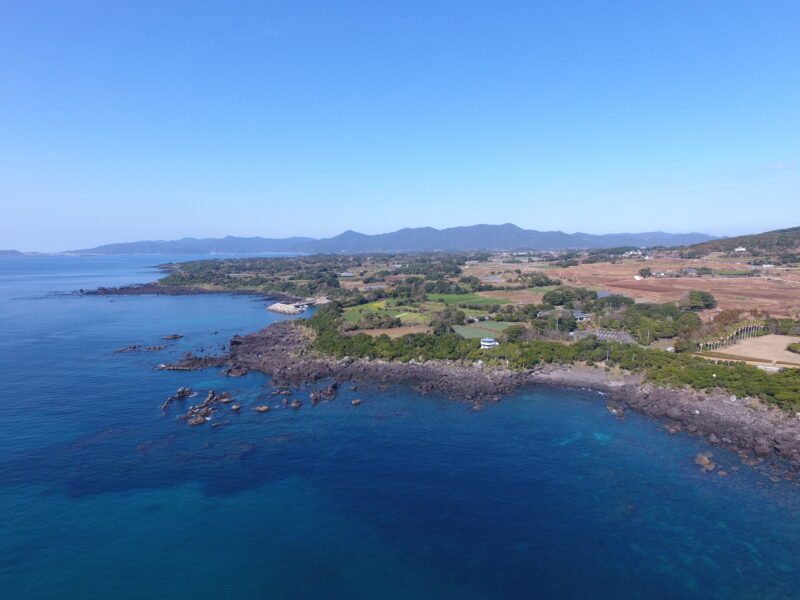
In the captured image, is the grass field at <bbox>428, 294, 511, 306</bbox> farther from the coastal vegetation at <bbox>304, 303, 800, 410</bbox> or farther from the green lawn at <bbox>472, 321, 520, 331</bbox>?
the coastal vegetation at <bbox>304, 303, 800, 410</bbox>

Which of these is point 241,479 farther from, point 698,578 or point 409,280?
point 409,280

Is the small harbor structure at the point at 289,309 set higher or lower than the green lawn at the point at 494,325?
higher

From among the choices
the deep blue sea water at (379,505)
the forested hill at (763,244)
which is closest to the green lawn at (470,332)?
the deep blue sea water at (379,505)

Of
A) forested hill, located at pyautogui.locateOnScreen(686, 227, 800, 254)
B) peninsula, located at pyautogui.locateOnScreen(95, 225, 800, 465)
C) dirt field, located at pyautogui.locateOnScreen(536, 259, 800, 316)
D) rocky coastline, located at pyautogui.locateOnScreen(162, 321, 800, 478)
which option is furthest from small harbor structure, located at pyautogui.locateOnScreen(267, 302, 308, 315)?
forested hill, located at pyautogui.locateOnScreen(686, 227, 800, 254)

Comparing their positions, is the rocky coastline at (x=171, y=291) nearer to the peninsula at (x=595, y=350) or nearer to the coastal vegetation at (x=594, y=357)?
the peninsula at (x=595, y=350)

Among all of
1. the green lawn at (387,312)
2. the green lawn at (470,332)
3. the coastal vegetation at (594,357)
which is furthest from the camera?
the green lawn at (387,312)

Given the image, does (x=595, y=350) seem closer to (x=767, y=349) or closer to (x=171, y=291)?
(x=767, y=349)

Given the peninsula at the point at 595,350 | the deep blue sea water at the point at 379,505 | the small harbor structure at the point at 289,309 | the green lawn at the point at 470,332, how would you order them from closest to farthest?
the deep blue sea water at the point at 379,505 → the peninsula at the point at 595,350 → the green lawn at the point at 470,332 → the small harbor structure at the point at 289,309
